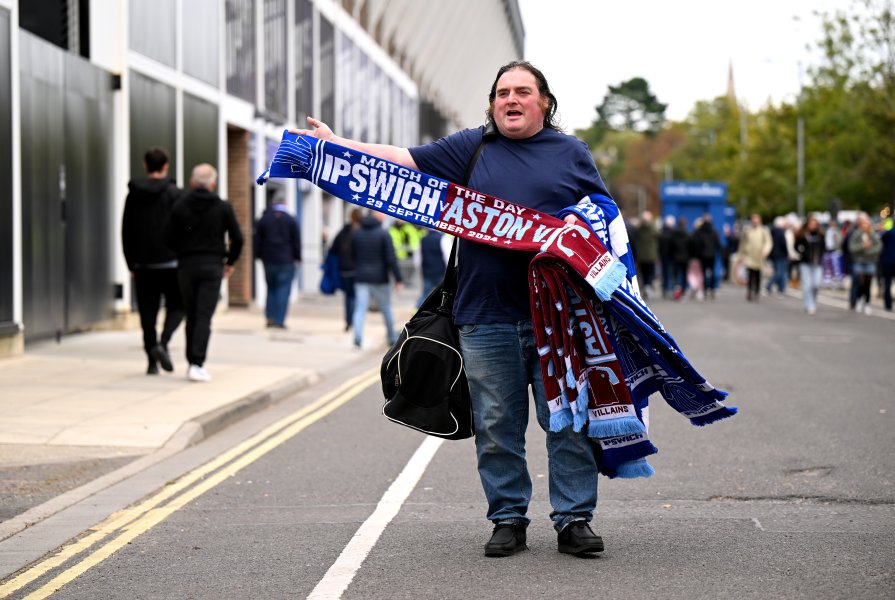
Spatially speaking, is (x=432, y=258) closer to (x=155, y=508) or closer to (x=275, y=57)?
(x=275, y=57)

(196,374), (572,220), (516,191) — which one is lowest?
(196,374)

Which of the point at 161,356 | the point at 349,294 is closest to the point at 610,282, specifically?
the point at 161,356

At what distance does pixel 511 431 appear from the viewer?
5.73m

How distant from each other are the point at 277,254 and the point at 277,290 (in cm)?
64

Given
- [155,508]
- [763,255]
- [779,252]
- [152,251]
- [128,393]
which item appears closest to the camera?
[155,508]

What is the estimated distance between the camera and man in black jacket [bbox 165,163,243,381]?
1245cm

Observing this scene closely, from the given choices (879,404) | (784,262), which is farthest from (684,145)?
(879,404)

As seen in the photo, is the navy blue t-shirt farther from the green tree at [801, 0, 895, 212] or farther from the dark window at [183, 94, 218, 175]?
the green tree at [801, 0, 895, 212]

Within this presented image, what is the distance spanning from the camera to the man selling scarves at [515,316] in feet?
18.5

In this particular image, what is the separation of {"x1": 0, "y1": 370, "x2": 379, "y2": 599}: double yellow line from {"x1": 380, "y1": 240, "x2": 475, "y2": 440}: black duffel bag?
1.48m

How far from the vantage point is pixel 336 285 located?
21.0 metres

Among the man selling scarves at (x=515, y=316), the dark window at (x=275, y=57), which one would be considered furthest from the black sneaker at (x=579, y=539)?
the dark window at (x=275, y=57)

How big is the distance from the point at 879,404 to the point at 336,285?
35.5 ft

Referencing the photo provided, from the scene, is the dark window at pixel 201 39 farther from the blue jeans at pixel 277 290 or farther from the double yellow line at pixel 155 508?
the double yellow line at pixel 155 508
